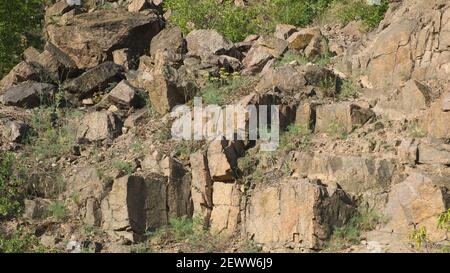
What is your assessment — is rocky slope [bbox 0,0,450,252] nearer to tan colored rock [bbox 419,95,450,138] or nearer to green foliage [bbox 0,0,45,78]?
tan colored rock [bbox 419,95,450,138]

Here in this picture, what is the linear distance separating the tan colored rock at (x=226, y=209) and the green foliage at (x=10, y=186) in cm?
270

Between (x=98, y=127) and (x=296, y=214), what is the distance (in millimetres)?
3755

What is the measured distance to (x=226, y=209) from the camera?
9383mm

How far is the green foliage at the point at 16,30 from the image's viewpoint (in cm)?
1362

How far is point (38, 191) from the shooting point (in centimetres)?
1006

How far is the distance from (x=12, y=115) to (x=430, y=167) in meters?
6.56

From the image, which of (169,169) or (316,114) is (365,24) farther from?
(169,169)

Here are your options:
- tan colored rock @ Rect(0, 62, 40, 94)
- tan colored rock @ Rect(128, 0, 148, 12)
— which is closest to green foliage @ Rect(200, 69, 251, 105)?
tan colored rock @ Rect(0, 62, 40, 94)

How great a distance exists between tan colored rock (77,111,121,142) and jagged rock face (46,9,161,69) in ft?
7.61

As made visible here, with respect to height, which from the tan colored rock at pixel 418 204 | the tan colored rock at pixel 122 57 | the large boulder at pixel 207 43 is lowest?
the tan colored rock at pixel 418 204

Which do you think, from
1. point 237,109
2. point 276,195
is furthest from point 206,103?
point 276,195

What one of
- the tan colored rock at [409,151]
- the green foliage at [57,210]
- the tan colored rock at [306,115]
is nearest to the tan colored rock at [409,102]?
the tan colored rock at [409,151]

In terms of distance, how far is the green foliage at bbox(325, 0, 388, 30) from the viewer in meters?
12.8

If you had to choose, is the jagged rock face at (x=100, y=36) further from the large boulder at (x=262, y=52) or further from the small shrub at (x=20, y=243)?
the small shrub at (x=20, y=243)
